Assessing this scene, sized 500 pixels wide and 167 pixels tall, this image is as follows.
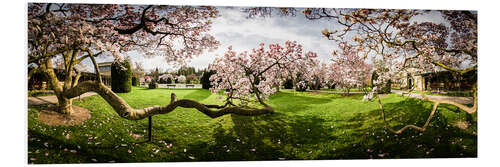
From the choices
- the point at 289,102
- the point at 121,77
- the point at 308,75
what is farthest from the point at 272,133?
the point at 121,77

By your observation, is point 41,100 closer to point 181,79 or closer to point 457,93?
point 181,79

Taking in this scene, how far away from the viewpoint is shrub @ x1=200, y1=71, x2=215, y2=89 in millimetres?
3086

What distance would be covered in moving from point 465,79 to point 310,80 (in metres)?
2.18

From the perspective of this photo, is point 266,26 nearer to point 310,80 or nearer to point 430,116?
point 310,80

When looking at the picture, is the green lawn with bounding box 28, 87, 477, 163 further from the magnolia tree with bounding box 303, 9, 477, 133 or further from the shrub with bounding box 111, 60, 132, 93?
the magnolia tree with bounding box 303, 9, 477, 133

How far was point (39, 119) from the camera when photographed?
2709 millimetres

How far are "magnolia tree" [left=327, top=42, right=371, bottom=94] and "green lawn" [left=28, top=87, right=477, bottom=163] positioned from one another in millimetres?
273

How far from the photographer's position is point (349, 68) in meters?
3.21

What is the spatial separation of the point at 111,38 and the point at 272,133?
8.15 feet

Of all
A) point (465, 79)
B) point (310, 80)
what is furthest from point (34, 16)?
point (465, 79)

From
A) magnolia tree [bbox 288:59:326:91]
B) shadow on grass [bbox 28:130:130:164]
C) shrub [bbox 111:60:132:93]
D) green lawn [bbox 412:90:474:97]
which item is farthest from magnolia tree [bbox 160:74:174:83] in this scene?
green lawn [bbox 412:90:474:97]

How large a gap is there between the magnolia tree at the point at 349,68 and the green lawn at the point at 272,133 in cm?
27

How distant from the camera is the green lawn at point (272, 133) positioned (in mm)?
2797

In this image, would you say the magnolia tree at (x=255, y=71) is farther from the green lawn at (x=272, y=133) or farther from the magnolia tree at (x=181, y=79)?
the magnolia tree at (x=181, y=79)
